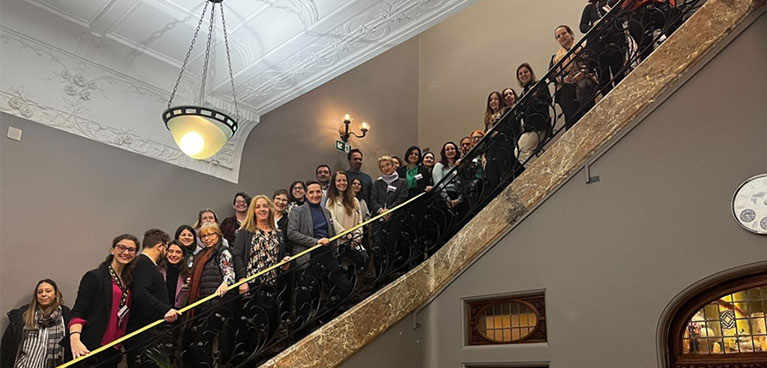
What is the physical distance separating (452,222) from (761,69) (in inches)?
118

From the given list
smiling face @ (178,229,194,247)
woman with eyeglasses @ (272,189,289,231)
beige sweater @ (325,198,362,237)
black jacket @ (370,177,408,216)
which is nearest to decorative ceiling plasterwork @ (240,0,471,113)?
black jacket @ (370,177,408,216)

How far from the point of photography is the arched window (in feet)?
14.6

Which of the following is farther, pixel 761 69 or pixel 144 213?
pixel 144 213

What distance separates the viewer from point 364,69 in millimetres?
10648

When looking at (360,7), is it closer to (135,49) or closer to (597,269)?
(135,49)

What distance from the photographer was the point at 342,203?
6262 mm

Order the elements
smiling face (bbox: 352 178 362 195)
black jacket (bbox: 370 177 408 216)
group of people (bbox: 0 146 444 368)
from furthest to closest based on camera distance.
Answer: smiling face (bbox: 352 178 362 195) → black jacket (bbox: 370 177 408 216) → group of people (bbox: 0 146 444 368)

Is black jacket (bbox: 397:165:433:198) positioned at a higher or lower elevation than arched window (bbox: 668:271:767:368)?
higher

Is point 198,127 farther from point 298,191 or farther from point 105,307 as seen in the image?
point 105,307

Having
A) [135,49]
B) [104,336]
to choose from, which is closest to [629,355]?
[104,336]

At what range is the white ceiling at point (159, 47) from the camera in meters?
6.71

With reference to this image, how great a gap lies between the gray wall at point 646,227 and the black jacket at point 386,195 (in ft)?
5.32

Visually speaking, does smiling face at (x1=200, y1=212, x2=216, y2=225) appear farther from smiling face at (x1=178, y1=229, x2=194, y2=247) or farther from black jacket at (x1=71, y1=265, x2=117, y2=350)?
black jacket at (x1=71, y1=265, x2=117, y2=350)

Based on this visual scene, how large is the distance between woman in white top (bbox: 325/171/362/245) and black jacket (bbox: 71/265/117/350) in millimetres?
2330
